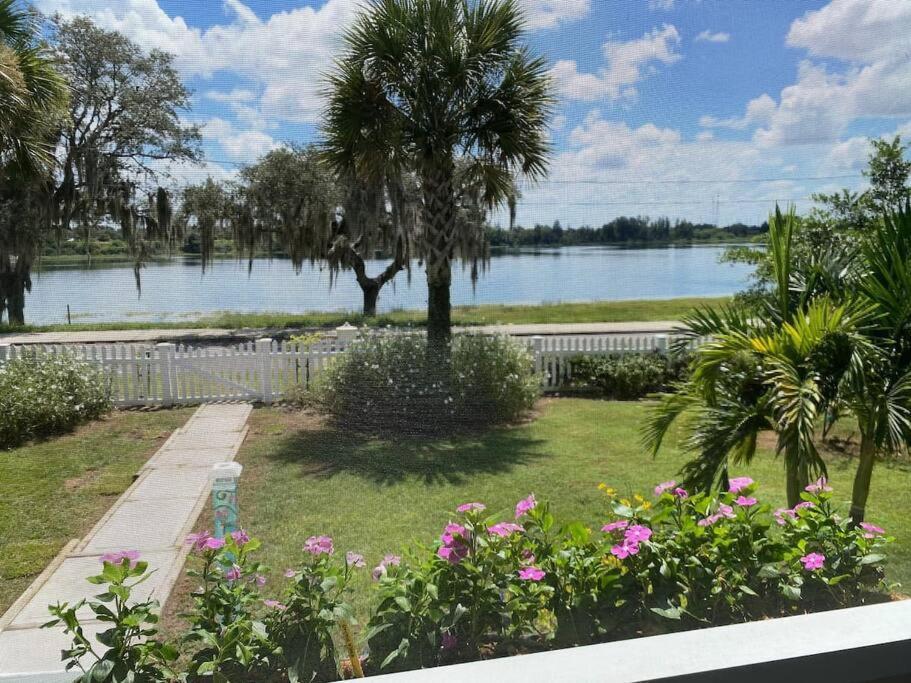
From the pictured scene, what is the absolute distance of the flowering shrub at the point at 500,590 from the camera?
846mm

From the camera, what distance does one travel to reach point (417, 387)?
2.37 m

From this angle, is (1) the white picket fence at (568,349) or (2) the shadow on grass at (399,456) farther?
(1) the white picket fence at (568,349)

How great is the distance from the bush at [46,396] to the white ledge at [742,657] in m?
1.69

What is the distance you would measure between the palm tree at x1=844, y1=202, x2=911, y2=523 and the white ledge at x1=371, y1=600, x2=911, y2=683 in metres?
0.49

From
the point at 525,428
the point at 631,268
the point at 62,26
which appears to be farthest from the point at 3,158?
the point at 525,428

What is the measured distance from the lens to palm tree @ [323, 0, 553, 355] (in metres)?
1.68

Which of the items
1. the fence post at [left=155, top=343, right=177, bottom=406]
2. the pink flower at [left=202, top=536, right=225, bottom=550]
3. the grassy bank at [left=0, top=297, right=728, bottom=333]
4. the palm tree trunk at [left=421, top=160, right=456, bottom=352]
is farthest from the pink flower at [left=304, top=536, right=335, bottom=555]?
the fence post at [left=155, top=343, right=177, bottom=406]

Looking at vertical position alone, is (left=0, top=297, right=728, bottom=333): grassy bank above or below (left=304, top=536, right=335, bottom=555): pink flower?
above

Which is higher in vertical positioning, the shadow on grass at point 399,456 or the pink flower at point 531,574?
the pink flower at point 531,574

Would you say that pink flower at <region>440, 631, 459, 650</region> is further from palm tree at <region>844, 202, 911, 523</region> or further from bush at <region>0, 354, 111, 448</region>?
bush at <region>0, 354, 111, 448</region>

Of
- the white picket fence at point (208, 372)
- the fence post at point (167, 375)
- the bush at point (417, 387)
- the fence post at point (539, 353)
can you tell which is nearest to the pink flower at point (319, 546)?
the bush at point (417, 387)

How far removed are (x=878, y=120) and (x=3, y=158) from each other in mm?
1881

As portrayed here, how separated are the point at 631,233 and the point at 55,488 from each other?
144 cm

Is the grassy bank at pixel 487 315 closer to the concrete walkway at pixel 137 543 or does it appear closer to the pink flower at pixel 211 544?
the concrete walkway at pixel 137 543
